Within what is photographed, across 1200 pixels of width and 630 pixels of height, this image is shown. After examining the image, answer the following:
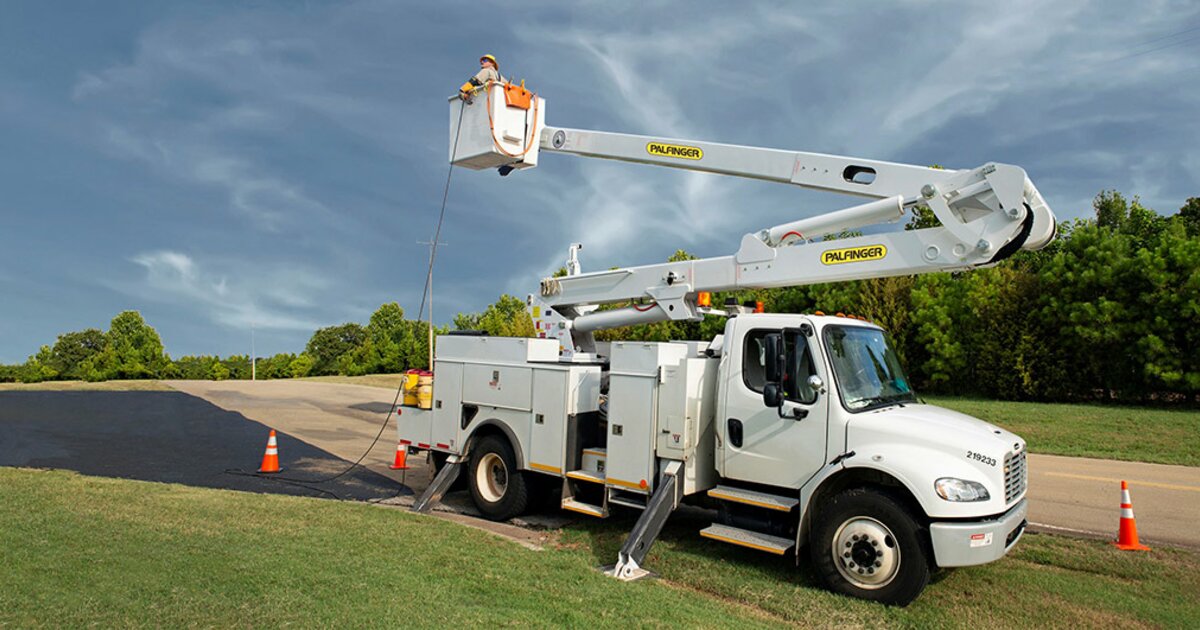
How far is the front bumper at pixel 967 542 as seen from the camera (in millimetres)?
5965

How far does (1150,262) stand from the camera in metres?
24.4

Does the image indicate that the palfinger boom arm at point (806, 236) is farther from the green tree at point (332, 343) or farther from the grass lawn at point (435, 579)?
the green tree at point (332, 343)

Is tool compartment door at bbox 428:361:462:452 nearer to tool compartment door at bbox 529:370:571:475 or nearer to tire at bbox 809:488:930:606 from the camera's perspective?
tool compartment door at bbox 529:370:571:475

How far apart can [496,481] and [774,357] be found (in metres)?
4.52

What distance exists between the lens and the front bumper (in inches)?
235

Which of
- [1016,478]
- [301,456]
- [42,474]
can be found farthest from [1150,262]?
[42,474]

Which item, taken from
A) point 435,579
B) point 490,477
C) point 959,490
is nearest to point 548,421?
point 490,477

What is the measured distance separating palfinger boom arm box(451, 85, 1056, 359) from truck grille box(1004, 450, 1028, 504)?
6.09 feet

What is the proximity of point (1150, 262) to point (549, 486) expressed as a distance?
24238 mm

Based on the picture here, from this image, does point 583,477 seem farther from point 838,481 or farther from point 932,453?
point 932,453

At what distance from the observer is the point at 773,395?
269 inches

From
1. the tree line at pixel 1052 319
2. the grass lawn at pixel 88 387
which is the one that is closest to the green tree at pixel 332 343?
the grass lawn at pixel 88 387

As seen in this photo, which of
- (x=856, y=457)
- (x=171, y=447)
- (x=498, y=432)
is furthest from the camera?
(x=171, y=447)

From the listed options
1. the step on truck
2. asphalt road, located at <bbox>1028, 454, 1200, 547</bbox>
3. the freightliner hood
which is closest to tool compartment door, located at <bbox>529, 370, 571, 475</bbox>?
the step on truck
